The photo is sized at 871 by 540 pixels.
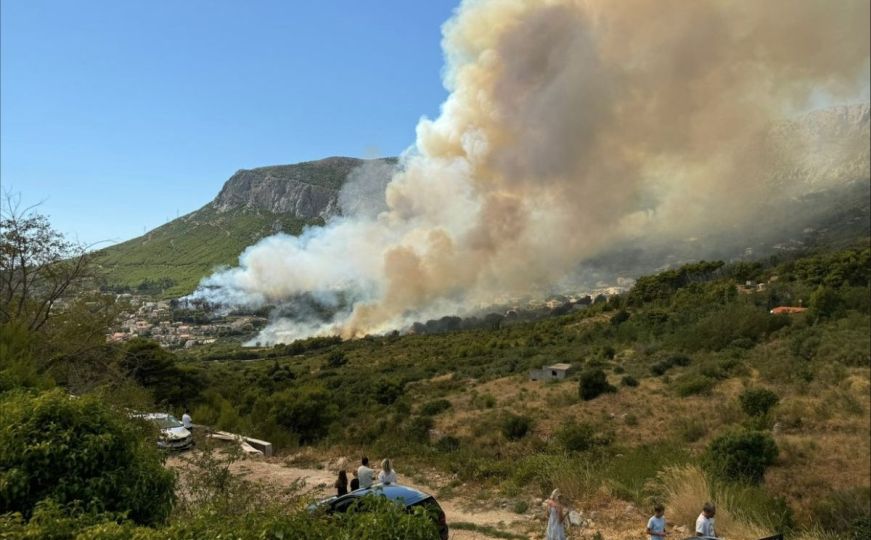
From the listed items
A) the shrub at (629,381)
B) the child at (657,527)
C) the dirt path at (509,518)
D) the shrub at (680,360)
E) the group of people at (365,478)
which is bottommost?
the shrub at (629,381)

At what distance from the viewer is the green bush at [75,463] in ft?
18.8

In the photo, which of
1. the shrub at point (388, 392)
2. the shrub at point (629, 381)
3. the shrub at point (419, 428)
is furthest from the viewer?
the shrub at point (388, 392)

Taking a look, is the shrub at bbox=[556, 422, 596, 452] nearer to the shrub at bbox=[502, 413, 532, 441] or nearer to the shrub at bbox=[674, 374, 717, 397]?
the shrub at bbox=[502, 413, 532, 441]

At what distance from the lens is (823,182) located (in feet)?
525

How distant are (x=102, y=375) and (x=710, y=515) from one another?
64.1 feet

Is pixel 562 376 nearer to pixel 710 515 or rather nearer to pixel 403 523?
pixel 710 515

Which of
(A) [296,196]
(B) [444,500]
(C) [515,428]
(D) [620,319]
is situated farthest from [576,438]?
(A) [296,196]

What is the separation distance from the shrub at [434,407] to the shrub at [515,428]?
24.0ft

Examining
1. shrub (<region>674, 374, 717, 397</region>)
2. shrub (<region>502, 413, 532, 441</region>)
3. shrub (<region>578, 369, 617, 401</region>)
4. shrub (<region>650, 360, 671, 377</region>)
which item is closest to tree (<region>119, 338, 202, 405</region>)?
shrub (<region>502, 413, 532, 441</region>)

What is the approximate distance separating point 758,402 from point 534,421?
10.1 metres

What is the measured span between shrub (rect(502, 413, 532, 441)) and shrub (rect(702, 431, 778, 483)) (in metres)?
8.99

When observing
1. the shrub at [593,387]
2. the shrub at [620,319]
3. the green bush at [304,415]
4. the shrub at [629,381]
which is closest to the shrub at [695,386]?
the shrub at [629,381]

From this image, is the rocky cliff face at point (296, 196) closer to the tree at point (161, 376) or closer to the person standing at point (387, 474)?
the tree at point (161, 376)

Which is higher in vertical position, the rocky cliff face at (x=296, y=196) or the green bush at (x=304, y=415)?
the rocky cliff face at (x=296, y=196)
